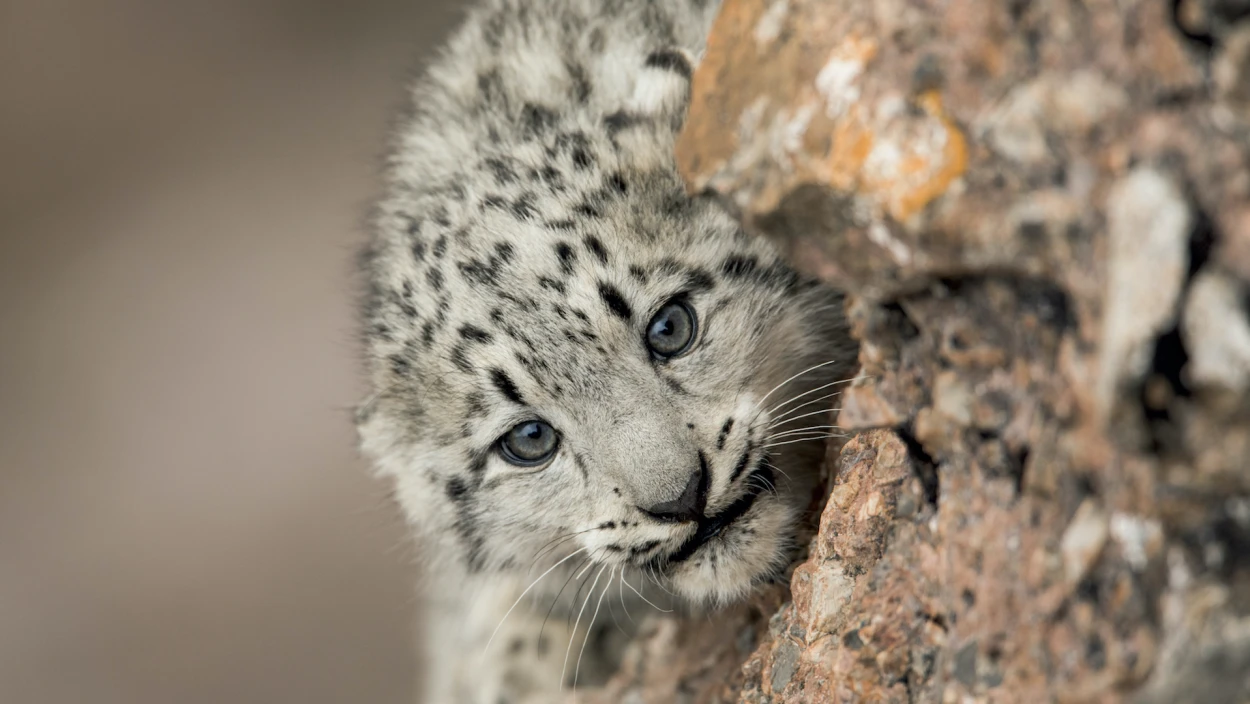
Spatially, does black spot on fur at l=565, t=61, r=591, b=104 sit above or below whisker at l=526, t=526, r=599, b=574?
above

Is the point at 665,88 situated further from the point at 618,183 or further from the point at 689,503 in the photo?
the point at 689,503

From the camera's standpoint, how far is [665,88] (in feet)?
9.40

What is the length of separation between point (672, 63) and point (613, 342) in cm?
76

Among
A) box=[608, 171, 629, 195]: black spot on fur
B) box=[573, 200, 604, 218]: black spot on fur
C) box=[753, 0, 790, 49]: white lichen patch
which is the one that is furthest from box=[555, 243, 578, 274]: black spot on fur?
box=[753, 0, 790, 49]: white lichen patch

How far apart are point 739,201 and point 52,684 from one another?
6367 mm

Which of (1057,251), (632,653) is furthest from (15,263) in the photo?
(1057,251)

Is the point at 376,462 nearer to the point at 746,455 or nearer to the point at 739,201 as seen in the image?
the point at 746,455

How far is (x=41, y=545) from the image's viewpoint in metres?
7.39

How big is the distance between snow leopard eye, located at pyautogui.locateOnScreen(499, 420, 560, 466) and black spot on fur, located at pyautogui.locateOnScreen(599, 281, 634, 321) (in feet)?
1.25

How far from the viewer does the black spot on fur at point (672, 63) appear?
2887mm

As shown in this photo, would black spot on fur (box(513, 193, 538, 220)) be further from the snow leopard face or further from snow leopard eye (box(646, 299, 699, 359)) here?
snow leopard eye (box(646, 299, 699, 359))

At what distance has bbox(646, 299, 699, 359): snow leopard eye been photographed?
2.71m

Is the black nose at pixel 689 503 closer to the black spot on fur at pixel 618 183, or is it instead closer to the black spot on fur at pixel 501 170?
the black spot on fur at pixel 618 183

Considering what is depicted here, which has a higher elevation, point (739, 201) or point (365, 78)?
point (365, 78)
